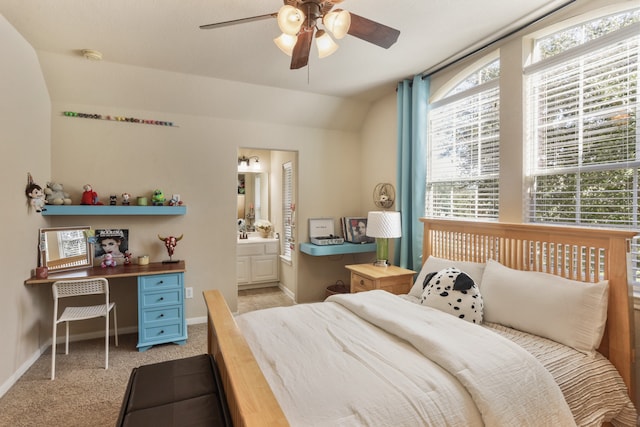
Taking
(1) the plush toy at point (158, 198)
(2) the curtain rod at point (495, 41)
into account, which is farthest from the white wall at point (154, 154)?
(2) the curtain rod at point (495, 41)

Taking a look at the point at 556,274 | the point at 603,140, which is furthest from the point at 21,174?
the point at 603,140

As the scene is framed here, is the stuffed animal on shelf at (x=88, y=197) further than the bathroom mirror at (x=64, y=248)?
Yes

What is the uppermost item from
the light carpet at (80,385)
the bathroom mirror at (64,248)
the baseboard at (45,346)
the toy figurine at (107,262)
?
the bathroom mirror at (64,248)

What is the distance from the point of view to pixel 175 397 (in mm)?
1440

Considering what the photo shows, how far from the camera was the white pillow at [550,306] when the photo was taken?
69.2 inches

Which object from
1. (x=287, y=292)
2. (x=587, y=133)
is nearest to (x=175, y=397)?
(x=587, y=133)

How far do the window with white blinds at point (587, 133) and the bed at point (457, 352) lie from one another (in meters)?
0.31

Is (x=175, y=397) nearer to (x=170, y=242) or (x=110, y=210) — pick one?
(x=170, y=242)

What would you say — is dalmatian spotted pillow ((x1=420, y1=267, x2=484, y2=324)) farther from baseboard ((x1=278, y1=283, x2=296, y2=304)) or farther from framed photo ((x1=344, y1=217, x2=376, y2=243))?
baseboard ((x1=278, y1=283, x2=296, y2=304))

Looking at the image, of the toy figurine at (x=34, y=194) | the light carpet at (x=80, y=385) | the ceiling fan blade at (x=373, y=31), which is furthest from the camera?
the toy figurine at (x=34, y=194)

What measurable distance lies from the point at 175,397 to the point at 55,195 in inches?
106

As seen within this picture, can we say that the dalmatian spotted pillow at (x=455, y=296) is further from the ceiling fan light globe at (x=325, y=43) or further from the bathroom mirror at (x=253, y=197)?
the bathroom mirror at (x=253, y=197)

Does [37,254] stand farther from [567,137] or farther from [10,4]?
[567,137]

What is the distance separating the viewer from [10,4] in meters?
2.11
